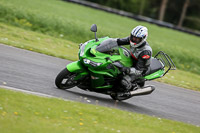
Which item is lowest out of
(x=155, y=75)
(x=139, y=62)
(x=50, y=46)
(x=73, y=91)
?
(x=50, y=46)

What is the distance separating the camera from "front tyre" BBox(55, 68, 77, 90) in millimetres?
7793

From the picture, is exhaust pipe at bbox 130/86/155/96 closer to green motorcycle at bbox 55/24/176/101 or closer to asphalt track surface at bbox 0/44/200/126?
green motorcycle at bbox 55/24/176/101

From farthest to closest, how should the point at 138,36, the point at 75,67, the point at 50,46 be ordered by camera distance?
the point at 50,46 < the point at 75,67 < the point at 138,36

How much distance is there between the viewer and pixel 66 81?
26.4ft

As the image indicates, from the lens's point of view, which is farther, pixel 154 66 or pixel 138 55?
pixel 154 66

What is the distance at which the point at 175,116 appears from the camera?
341 inches

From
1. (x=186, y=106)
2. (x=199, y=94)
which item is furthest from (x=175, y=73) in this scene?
(x=186, y=106)

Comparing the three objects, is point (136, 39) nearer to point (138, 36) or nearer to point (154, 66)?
point (138, 36)

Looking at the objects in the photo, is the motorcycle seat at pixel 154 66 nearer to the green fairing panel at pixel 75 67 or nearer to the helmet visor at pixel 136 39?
the helmet visor at pixel 136 39

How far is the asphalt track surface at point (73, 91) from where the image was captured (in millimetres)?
8070

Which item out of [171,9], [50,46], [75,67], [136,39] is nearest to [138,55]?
[136,39]

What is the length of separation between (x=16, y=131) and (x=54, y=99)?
1.97 meters

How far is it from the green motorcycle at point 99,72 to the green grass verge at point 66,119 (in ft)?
2.58

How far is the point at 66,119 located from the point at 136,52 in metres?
2.58
